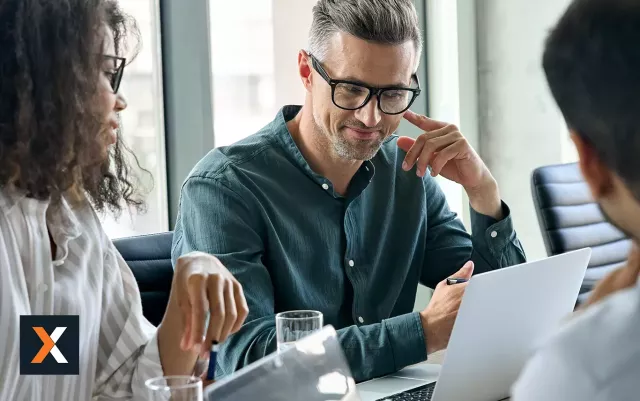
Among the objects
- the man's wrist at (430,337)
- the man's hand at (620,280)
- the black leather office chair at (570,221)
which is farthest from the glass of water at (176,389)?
the black leather office chair at (570,221)

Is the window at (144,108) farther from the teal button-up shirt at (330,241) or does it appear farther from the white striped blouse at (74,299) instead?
the white striped blouse at (74,299)

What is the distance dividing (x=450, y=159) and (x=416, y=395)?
2.62ft

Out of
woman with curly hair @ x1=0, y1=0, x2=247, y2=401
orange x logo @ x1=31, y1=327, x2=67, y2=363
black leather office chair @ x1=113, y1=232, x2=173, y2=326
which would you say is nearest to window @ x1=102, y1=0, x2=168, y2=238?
black leather office chair @ x1=113, y1=232, x2=173, y2=326

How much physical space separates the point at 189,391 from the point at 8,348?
21.8 inches

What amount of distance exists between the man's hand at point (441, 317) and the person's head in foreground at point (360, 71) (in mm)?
452

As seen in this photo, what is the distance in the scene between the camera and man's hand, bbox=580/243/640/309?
81cm

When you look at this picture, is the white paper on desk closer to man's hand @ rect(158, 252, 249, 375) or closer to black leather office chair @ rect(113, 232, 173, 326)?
man's hand @ rect(158, 252, 249, 375)

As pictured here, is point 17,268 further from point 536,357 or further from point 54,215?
point 536,357

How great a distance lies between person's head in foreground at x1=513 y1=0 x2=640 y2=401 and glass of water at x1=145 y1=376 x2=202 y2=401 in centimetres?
43

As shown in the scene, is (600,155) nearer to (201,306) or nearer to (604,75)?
(604,75)

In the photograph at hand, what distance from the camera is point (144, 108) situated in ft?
9.95

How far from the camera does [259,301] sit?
1878mm

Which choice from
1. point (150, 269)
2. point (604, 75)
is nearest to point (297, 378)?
point (604, 75)

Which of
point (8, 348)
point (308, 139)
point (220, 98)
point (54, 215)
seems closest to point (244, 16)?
point (220, 98)
